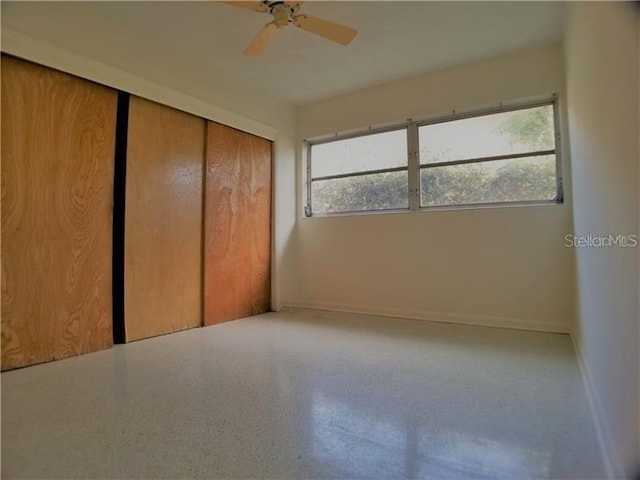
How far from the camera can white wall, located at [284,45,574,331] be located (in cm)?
312

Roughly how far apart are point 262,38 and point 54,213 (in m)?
1.93

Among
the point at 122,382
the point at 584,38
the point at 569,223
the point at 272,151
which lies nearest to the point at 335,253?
the point at 272,151

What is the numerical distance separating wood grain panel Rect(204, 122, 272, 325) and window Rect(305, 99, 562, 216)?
0.77 meters

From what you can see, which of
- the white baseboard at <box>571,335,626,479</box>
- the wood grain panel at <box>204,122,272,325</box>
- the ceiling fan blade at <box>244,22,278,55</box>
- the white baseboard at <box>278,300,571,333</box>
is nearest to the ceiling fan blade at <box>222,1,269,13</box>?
the ceiling fan blade at <box>244,22,278,55</box>

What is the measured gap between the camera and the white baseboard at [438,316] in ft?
10.2

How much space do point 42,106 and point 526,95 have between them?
13.0 feet

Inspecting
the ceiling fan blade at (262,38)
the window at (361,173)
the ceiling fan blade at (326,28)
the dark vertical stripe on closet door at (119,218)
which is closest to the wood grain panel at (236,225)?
the window at (361,173)

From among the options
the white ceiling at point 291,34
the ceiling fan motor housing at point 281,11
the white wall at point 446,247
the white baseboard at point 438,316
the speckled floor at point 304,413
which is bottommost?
the speckled floor at point 304,413

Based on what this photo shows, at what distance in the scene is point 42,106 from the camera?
2.35 metres

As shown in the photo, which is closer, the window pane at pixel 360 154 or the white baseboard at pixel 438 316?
the white baseboard at pixel 438 316

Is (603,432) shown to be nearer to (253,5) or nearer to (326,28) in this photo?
(326,28)

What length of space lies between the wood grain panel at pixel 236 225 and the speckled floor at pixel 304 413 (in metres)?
0.99

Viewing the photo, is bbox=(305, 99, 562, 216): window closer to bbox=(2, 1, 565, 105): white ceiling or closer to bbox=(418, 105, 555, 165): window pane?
bbox=(418, 105, 555, 165): window pane

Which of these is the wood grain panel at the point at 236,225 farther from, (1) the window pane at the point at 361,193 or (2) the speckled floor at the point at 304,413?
(2) the speckled floor at the point at 304,413
